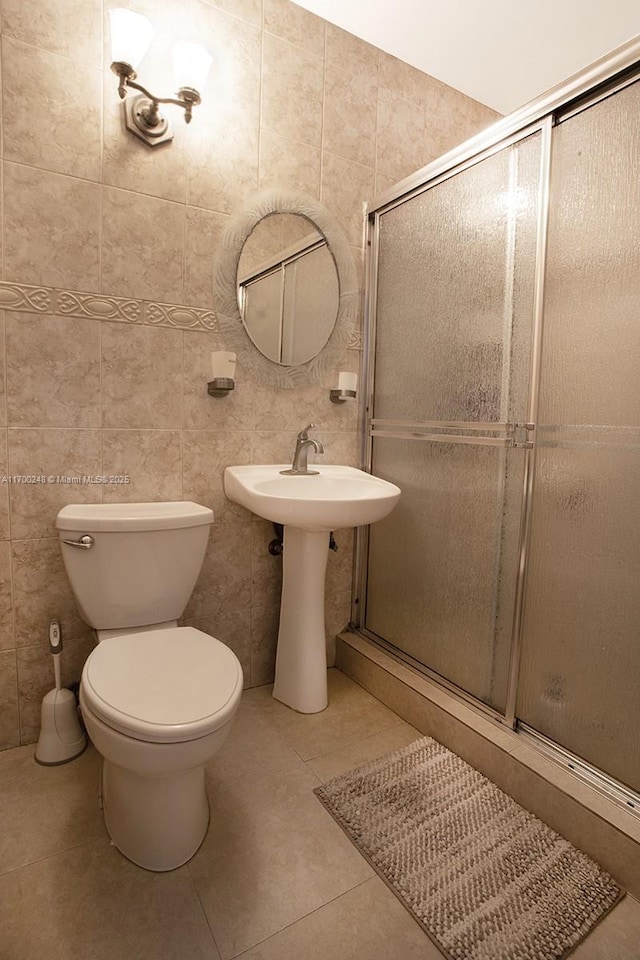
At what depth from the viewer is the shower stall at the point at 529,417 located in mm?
1236

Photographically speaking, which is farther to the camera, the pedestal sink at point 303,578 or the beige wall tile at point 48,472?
the pedestal sink at point 303,578

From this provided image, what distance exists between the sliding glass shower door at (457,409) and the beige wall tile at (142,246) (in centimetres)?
79

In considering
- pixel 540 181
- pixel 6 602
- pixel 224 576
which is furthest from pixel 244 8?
pixel 6 602

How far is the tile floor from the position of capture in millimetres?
1032

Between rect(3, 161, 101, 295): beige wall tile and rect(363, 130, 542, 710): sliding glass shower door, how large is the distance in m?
1.04

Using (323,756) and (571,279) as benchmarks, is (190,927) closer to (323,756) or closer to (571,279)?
(323,756)

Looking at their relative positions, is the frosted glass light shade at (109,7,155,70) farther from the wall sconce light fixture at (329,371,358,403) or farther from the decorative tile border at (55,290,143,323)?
the wall sconce light fixture at (329,371,358,403)

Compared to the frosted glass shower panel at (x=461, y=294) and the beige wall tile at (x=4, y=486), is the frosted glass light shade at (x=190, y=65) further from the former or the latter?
the beige wall tile at (x=4, y=486)

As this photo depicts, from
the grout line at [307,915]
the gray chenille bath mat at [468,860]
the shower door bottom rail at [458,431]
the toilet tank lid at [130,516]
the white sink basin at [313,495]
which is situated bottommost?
the grout line at [307,915]

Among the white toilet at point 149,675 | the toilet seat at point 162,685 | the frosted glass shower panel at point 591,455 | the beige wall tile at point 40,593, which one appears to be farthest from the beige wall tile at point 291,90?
the toilet seat at point 162,685

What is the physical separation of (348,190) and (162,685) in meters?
1.84

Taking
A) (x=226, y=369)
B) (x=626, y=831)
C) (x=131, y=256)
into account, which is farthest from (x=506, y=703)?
(x=131, y=256)

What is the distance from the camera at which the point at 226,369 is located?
172cm

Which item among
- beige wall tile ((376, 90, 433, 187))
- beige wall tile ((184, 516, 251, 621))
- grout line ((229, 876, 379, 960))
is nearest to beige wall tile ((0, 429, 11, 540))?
beige wall tile ((184, 516, 251, 621))
